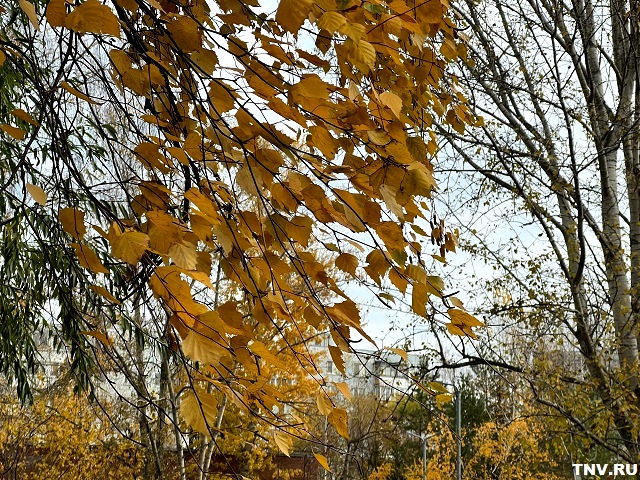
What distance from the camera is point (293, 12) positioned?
0.69 m

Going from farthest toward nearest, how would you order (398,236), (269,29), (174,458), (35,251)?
(174,458), (35,251), (269,29), (398,236)

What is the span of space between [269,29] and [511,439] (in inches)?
452

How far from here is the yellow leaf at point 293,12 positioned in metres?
0.68

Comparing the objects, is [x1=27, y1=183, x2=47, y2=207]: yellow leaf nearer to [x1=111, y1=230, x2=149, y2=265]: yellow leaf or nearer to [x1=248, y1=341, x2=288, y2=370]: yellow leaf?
[x1=111, y1=230, x2=149, y2=265]: yellow leaf

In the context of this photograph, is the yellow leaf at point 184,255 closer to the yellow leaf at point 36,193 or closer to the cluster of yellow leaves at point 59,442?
the yellow leaf at point 36,193

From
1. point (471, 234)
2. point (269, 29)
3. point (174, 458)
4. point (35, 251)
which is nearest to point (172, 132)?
point (269, 29)

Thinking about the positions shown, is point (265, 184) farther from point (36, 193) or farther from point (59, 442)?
point (59, 442)

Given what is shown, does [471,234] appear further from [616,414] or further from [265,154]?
[265,154]

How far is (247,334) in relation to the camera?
83 centimetres

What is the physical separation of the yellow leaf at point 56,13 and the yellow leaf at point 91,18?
43 millimetres

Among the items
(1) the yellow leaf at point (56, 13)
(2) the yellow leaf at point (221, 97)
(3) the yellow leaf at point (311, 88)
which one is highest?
(1) the yellow leaf at point (56, 13)

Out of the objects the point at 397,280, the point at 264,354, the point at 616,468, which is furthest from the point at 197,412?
the point at 616,468

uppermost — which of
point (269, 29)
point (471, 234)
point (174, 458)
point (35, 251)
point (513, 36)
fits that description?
point (513, 36)

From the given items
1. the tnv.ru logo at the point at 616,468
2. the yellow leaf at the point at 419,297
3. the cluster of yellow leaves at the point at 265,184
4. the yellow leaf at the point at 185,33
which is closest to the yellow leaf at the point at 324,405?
the cluster of yellow leaves at the point at 265,184
